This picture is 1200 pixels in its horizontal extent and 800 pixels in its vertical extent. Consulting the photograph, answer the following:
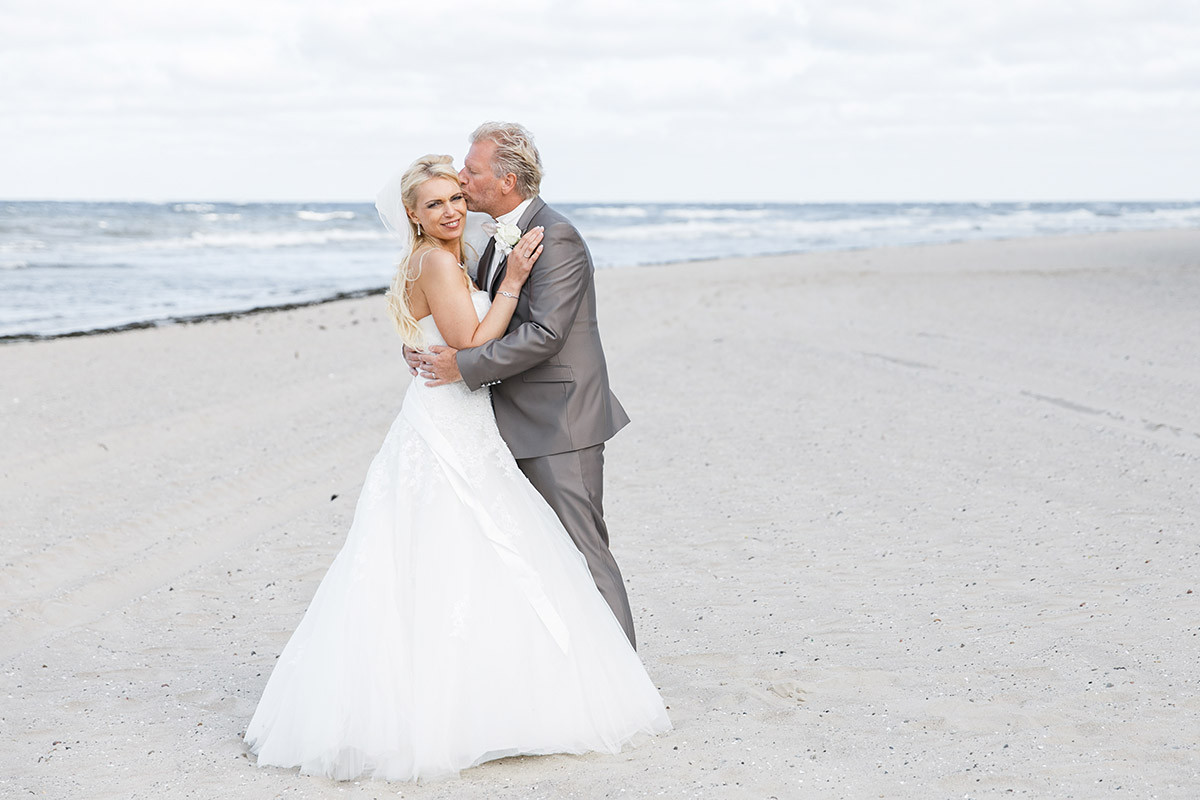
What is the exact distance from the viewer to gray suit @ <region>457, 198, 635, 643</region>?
3.53m

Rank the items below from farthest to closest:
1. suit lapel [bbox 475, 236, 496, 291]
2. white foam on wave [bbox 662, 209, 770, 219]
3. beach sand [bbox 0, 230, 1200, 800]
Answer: white foam on wave [bbox 662, 209, 770, 219] → suit lapel [bbox 475, 236, 496, 291] → beach sand [bbox 0, 230, 1200, 800]

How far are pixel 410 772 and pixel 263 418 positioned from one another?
6056 millimetres

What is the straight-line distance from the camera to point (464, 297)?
3457 millimetres

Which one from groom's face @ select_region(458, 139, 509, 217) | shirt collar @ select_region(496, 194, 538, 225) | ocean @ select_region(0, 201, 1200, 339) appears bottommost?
ocean @ select_region(0, 201, 1200, 339)

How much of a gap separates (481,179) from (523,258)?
0.99 feet

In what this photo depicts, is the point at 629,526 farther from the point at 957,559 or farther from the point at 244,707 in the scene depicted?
the point at 244,707

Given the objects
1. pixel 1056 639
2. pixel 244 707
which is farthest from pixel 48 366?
pixel 1056 639

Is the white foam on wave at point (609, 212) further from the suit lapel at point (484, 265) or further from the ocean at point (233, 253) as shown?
the suit lapel at point (484, 265)

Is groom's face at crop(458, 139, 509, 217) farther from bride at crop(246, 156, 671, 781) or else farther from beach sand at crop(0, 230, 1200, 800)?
beach sand at crop(0, 230, 1200, 800)

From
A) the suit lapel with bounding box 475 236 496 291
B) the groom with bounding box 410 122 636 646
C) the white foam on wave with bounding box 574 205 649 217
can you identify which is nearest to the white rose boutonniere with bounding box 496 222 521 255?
the groom with bounding box 410 122 636 646

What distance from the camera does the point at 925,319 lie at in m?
13.6

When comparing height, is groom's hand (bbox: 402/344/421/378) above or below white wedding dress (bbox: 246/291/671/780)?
above

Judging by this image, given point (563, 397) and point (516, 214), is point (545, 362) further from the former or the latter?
point (516, 214)

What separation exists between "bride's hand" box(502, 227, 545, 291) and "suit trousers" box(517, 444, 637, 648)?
0.59 m
